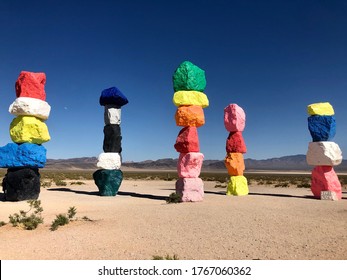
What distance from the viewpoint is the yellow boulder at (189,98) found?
1586 cm

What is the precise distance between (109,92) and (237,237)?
12945 mm

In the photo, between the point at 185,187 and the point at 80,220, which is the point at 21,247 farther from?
the point at 185,187

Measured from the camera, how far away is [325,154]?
51.1 feet

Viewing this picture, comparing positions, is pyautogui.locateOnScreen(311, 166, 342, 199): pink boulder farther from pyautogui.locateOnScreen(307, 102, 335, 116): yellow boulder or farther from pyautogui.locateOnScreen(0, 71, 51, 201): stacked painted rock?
pyautogui.locateOnScreen(0, 71, 51, 201): stacked painted rock

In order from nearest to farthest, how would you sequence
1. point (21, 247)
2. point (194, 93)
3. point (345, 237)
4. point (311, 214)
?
point (21, 247), point (345, 237), point (311, 214), point (194, 93)

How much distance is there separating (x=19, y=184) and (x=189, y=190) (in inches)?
301

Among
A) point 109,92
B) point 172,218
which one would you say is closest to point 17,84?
point 109,92

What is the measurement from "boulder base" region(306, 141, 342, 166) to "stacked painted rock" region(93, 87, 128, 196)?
9.98 m

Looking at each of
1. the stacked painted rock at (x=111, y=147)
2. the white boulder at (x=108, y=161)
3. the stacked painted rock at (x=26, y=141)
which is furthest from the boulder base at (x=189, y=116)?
the stacked painted rock at (x=26, y=141)

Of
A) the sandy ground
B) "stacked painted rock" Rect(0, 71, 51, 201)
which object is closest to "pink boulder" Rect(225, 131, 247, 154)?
the sandy ground

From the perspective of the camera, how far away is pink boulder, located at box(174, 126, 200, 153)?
15.4 meters

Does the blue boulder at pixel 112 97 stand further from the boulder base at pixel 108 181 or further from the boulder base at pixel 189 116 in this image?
the boulder base at pixel 189 116

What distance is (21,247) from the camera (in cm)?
713

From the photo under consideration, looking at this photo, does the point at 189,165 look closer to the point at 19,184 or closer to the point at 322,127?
the point at 322,127
